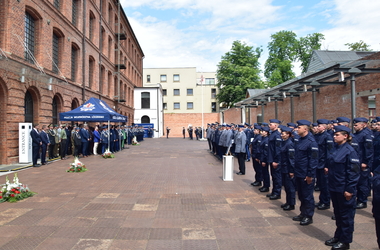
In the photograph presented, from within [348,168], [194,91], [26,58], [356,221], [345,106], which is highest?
[194,91]

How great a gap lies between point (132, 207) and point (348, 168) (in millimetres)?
4486

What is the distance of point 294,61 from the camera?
51.8 metres

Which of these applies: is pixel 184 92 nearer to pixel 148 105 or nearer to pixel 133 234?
pixel 148 105

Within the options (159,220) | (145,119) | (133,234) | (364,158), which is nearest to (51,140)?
(159,220)

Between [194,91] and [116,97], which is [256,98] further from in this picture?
[194,91]

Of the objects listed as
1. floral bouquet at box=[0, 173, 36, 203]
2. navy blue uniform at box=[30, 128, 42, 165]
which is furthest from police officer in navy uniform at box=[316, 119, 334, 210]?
navy blue uniform at box=[30, 128, 42, 165]

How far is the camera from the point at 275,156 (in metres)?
7.29

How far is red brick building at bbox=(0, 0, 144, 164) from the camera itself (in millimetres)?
13039

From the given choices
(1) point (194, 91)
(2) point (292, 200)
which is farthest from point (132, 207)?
(1) point (194, 91)

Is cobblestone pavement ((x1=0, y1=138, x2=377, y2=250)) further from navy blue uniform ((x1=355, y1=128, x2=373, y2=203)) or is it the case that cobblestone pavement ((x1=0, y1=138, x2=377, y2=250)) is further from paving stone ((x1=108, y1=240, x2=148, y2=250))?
navy blue uniform ((x1=355, y1=128, x2=373, y2=203))

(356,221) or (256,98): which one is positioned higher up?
(256,98)

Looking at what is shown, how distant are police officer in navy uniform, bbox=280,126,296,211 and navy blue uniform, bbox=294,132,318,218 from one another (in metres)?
0.38

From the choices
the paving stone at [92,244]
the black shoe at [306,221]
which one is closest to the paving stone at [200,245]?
the paving stone at [92,244]

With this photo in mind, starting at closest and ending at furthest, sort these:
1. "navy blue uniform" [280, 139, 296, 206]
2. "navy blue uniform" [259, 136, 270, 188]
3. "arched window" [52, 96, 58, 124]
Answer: "navy blue uniform" [280, 139, 296, 206] → "navy blue uniform" [259, 136, 270, 188] → "arched window" [52, 96, 58, 124]
